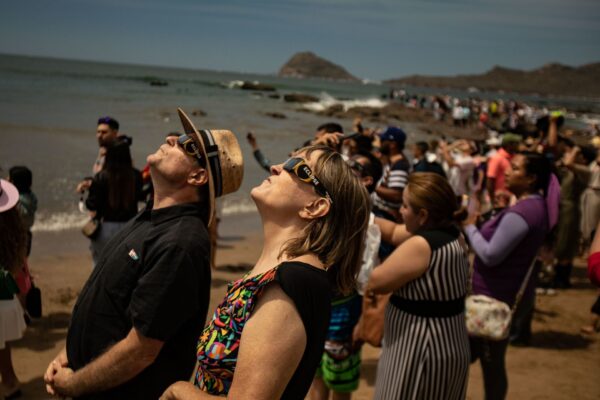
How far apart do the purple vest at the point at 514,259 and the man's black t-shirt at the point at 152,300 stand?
7.76ft

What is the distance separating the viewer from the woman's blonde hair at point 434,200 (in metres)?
2.97

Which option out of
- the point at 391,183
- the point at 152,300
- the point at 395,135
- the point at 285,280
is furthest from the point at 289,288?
the point at 395,135

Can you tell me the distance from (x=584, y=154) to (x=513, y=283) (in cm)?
533

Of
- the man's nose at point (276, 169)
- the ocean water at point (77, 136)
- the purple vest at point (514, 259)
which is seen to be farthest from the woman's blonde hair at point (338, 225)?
the ocean water at point (77, 136)

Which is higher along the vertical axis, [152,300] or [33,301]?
[152,300]

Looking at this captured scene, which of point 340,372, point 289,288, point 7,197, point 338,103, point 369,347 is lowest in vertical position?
point 369,347

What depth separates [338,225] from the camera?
6.07 ft

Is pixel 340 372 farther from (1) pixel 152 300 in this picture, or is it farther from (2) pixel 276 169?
(2) pixel 276 169

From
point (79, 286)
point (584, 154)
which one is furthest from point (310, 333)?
point (584, 154)

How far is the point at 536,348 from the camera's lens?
564 centimetres

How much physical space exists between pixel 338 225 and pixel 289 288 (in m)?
0.40

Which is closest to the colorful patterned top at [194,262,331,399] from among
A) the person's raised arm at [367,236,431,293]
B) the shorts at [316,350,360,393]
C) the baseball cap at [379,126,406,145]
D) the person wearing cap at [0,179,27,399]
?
the person's raised arm at [367,236,431,293]

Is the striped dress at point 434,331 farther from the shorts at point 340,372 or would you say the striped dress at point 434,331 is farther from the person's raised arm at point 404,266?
the shorts at point 340,372

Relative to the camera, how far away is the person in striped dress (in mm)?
2883
